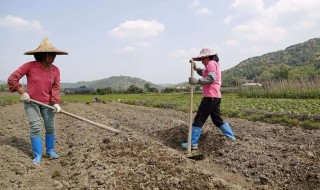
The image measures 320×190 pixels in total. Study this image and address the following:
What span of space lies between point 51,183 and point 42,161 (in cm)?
121

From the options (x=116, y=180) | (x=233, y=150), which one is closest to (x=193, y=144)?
(x=233, y=150)

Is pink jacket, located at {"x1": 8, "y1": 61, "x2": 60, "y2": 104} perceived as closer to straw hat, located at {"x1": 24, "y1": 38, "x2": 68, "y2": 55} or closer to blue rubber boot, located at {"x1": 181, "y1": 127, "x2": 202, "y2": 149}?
straw hat, located at {"x1": 24, "y1": 38, "x2": 68, "y2": 55}

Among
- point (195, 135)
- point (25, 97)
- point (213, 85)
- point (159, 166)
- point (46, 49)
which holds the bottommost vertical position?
point (159, 166)

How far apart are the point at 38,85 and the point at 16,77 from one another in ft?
1.20

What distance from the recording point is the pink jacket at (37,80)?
16.7ft

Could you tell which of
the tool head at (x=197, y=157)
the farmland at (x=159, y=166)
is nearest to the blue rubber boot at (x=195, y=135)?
the farmland at (x=159, y=166)

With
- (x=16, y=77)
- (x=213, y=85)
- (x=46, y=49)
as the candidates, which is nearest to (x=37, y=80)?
(x=16, y=77)

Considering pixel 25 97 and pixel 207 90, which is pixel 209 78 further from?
pixel 25 97

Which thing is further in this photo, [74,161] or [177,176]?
[74,161]

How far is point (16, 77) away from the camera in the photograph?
5074 millimetres

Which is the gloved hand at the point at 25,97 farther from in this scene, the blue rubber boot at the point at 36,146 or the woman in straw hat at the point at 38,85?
the blue rubber boot at the point at 36,146

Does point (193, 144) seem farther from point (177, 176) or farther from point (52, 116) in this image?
point (52, 116)

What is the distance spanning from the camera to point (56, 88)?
564cm

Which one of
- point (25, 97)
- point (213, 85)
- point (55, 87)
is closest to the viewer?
point (25, 97)
